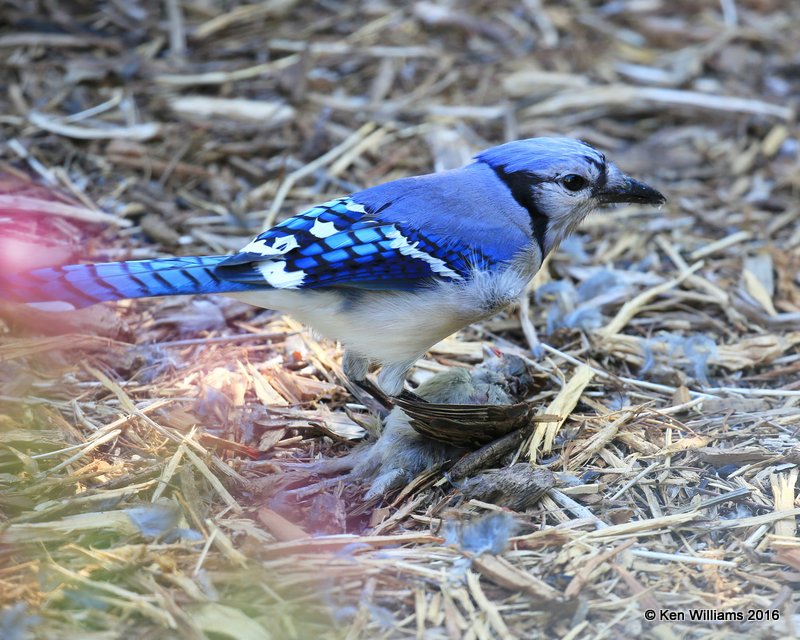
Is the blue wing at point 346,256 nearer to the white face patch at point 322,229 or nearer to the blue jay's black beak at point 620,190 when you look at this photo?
the white face patch at point 322,229

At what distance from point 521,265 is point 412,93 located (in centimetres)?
243

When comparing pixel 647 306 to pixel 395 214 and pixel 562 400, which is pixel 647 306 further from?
pixel 395 214

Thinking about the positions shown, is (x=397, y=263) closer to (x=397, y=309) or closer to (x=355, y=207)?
(x=397, y=309)

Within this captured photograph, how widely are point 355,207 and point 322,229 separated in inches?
7.1

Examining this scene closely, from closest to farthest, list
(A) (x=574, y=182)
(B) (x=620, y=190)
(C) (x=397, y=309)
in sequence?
(C) (x=397, y=309), (A) (x=574, y=182), (B) (x=620, y=190)

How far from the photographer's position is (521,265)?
3.52m

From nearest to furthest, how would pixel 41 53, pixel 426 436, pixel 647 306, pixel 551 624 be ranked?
pixel 551 624 → pixel 426 436 → pixel 647 306 → pixel 41 53

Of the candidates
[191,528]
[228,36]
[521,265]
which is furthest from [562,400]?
[228,36]

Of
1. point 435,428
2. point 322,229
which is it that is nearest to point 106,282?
point 322,229

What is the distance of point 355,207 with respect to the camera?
11.3ft

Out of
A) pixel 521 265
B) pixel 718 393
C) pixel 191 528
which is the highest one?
pixel 521 265

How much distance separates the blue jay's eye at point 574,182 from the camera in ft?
11.9

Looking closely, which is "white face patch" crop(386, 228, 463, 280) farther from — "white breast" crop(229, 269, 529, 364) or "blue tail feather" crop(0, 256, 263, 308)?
"blue tail feather" crop(0, 256, 263, 308)

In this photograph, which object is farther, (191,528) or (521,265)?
(521,265)
